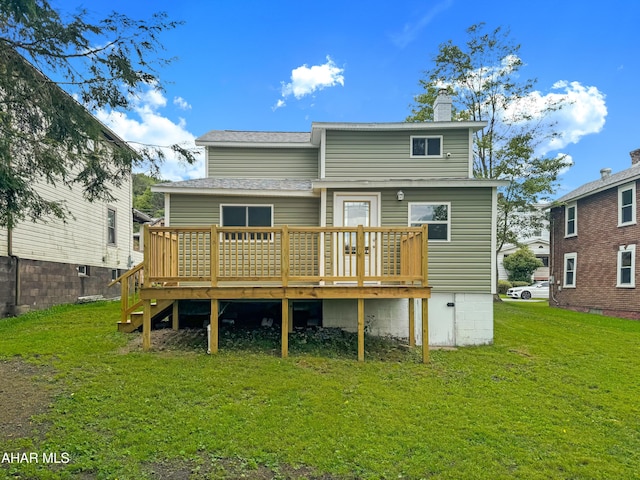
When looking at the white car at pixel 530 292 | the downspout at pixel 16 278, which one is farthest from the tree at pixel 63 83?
the white car at pixel 530 292

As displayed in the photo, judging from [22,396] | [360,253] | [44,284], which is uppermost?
[360,253]

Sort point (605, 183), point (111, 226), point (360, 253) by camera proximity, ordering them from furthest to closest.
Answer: point (111, 226) → point (605, 183) → point (360, 253)

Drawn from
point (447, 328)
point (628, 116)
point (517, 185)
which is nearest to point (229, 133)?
point (447, 328)

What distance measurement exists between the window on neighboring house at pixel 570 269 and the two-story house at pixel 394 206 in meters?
9.63

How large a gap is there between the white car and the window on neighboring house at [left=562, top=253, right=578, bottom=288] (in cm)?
686

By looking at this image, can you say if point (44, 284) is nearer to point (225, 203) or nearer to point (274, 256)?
point (225, 203)

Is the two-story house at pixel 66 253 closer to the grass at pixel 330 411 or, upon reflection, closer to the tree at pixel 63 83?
the tree at pixel 63 83

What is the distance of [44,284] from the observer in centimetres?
1109

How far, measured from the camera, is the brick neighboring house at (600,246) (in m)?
13.0

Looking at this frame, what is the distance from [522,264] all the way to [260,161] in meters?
23.6

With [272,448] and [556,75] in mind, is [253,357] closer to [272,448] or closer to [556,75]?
[272,448]

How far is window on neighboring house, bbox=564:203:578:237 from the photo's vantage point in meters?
15.8

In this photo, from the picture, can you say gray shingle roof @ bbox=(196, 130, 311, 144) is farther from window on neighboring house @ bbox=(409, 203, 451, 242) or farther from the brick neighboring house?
the brick neighboring house

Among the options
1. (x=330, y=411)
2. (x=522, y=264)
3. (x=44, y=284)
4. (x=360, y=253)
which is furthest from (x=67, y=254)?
(x=522, y=264)
